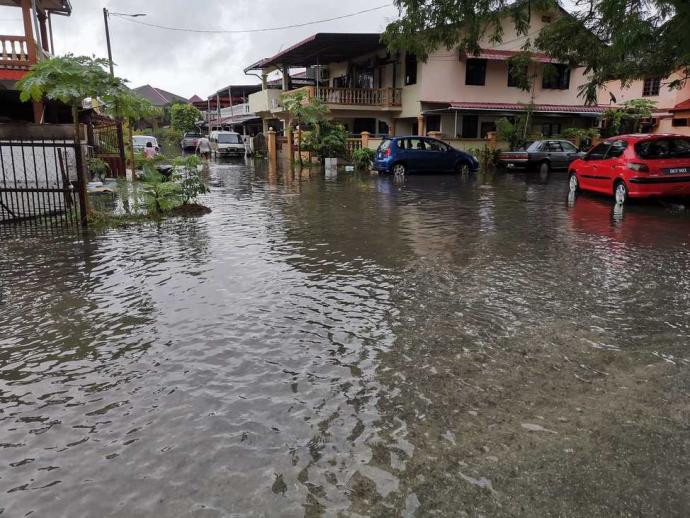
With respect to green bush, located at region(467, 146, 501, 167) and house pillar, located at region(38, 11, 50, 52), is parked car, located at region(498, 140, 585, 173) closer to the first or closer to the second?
green bush, located at region(467, 146, 501, 167)

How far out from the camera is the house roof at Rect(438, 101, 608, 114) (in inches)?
1132

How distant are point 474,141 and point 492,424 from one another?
88.9ft

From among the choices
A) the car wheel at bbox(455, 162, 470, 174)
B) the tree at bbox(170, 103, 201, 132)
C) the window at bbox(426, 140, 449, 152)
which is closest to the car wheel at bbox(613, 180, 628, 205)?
the window at bbox(426, 140, 449, 152)

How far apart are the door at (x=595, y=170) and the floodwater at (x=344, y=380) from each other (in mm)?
5378

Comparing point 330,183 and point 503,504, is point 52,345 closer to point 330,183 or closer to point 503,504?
point 503,504

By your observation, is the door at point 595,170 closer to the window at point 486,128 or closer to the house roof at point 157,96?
the window at point 486,128

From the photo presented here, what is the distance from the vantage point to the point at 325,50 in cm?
3164

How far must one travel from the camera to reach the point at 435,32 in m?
13.4

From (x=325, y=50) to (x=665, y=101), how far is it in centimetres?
2444

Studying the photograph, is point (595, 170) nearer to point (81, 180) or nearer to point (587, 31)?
point (587, 31)

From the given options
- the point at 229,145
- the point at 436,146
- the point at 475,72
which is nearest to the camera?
the point at 436,146

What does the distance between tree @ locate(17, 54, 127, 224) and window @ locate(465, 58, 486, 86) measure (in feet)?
79.2

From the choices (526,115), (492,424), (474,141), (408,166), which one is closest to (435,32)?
(408,166)

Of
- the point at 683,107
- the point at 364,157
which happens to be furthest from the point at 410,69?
the point at 683,107
